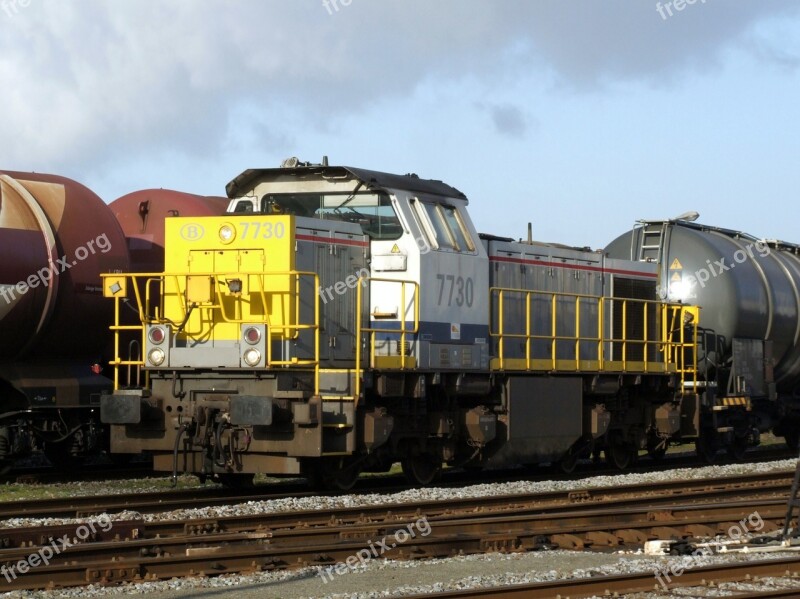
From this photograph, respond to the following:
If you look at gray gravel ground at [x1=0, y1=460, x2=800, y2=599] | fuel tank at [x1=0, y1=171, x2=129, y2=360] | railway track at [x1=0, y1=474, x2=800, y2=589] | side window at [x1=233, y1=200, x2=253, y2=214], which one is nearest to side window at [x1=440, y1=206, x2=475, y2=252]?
side window at [x1=233, y1=200, x2=253, y2=214]

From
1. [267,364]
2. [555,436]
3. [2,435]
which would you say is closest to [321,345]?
[267,364]

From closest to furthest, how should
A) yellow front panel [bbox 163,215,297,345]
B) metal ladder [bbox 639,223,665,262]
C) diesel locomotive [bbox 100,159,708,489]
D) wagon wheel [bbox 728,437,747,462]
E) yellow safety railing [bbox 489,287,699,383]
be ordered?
diesel locomotive [bbox 100,159,708,489], yellow front panel [bbox 163,215,297,345], yellow safety railing [bbox 489,287,699,383], metal ladder [bbox 639,223,665,262], wagon wheel [bbox 728,437,747,462]

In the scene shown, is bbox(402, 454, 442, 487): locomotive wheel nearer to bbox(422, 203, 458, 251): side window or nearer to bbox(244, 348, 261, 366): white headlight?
bbox(422, 203, 458, 251): side window

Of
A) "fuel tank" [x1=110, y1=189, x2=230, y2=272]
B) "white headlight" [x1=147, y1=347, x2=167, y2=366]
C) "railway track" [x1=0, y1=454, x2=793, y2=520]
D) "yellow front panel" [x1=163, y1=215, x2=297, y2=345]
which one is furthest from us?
"fuel tank" [x1=110, y1=189, x2=230, y2=272]

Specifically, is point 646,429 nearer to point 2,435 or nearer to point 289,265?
point 289,265

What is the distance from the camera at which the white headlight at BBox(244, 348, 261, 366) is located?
43.5 feet

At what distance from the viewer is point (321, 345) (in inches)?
559

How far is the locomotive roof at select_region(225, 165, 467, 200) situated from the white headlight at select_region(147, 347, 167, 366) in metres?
2.33

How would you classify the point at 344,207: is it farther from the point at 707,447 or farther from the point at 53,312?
the point at 707,447

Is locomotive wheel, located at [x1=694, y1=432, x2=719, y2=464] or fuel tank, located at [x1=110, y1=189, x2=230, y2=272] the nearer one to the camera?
fuel tank, located at [x1=110, y1=189, x2=230, y2=272]

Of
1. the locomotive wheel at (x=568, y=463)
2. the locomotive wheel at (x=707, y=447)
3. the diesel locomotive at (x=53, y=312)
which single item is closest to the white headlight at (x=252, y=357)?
the diesel locomotive at (x=53, y=312)

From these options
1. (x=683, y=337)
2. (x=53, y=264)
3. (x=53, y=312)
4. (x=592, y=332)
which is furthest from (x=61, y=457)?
(x=683, y=337)

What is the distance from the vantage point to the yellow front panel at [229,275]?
1359 centimetres

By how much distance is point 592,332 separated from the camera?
18234 millimetres
